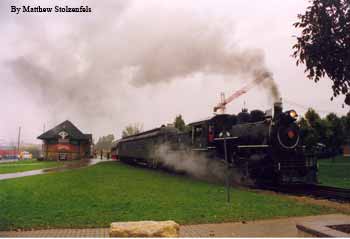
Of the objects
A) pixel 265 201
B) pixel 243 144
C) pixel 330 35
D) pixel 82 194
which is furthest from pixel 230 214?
pixel 243 144

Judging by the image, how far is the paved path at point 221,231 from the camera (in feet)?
19.7

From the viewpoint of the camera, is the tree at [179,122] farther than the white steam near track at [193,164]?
Yes

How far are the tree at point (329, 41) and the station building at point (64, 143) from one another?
40918 millimetres

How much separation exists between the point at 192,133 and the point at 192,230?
459 inches

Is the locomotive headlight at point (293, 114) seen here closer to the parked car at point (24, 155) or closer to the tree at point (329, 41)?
the tree at point (329, 41)

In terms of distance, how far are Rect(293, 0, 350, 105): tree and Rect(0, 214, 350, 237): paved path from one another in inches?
106

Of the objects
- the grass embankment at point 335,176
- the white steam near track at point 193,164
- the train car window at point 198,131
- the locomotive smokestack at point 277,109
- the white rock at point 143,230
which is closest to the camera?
the white rock at point 143,230

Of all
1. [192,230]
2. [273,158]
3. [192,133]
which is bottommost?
[192,230]

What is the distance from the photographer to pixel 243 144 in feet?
47.8

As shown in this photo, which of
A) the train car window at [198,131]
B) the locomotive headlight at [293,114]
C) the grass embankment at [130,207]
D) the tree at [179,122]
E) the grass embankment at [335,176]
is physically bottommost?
the grass embankment at [335,176]

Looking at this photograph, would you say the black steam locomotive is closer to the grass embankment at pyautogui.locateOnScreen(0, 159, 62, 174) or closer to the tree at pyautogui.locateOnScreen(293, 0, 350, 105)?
the tree at pyautogui.locateOnScreen(293, 0, 350, 105)

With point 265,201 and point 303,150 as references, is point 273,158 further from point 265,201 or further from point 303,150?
point 265,201

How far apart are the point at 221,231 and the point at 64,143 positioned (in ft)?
140

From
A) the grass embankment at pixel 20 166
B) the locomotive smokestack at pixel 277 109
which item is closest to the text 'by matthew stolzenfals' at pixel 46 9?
the locomotive smokestack at pixel 277 109
